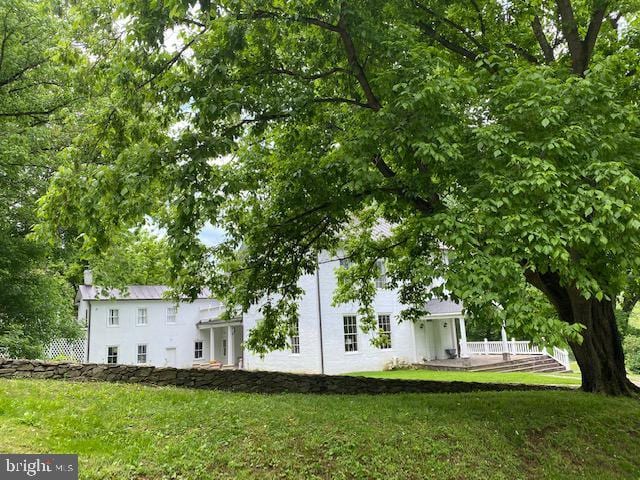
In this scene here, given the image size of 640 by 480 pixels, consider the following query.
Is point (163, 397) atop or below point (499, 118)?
below

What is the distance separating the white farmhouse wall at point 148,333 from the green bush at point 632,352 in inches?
949

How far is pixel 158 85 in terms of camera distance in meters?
6.82

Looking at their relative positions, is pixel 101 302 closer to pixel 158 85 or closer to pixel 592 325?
pixel 158 85

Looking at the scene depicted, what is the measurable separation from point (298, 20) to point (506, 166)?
3331mm

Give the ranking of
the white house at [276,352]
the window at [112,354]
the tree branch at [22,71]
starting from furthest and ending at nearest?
the window at [112,354], the white house at [276,352], the tree branch at [22,71]

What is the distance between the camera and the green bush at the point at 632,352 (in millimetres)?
23703

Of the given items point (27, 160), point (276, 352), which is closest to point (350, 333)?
point (276, 352)

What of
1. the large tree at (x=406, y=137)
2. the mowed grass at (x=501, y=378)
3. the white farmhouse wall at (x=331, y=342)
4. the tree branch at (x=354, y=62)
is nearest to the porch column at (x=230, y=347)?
the white farmhouse wall at (x=331, y=342)

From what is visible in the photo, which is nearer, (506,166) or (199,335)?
(506,166)

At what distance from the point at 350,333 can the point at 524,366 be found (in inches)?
325

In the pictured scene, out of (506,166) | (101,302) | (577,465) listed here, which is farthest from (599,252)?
(101,302)

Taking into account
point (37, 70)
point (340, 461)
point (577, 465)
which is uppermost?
point (37, 70)

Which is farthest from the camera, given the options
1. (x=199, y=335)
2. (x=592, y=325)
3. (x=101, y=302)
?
(x=199, y=335)

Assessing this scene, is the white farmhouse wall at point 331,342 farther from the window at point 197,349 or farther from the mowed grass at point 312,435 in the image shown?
the mowed grass at point 312,435
